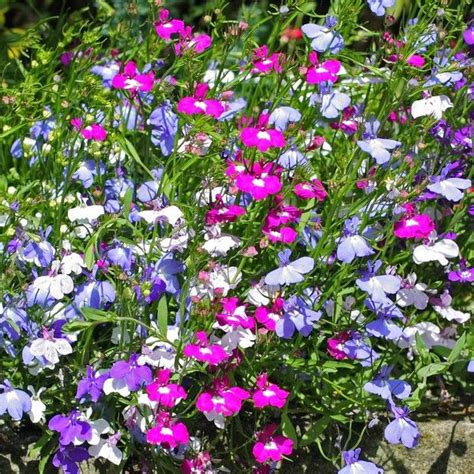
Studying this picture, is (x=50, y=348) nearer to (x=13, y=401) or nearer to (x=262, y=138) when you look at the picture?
(x=13, y=401)

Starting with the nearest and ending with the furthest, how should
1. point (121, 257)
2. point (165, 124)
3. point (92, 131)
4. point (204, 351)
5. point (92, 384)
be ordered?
point (204, 351)
point (92, 384)
point (121, 257)
point (92, 131)
point (165, 124)

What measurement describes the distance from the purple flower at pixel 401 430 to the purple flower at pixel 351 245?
334 mm


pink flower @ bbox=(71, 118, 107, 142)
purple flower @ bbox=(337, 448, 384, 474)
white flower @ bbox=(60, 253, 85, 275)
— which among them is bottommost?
purple flower @ bbox=(337, 448, 384, 474)

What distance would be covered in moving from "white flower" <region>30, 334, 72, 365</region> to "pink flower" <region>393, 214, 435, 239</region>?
73cm

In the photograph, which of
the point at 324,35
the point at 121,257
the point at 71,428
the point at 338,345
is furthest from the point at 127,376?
the point at 324,35

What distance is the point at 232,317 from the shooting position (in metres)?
2.14

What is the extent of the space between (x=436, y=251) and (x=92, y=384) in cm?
81

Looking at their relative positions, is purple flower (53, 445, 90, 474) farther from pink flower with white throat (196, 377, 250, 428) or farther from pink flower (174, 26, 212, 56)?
pink flower (174, 26, 212, 56)

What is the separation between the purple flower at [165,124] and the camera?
2.50 metres

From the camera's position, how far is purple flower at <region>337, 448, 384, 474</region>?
2.21 metres

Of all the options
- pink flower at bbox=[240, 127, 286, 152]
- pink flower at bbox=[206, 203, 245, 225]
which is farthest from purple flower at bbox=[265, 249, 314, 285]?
pink flower at bbox=[240, 127, 286, 152]

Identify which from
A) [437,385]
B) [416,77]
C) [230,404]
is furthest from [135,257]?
[437,385]

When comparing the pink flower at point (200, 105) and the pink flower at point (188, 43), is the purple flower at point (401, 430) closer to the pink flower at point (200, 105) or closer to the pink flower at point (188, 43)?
the pink flower at point (200, 105)

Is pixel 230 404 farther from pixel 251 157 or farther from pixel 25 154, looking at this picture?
pixel 25 154
